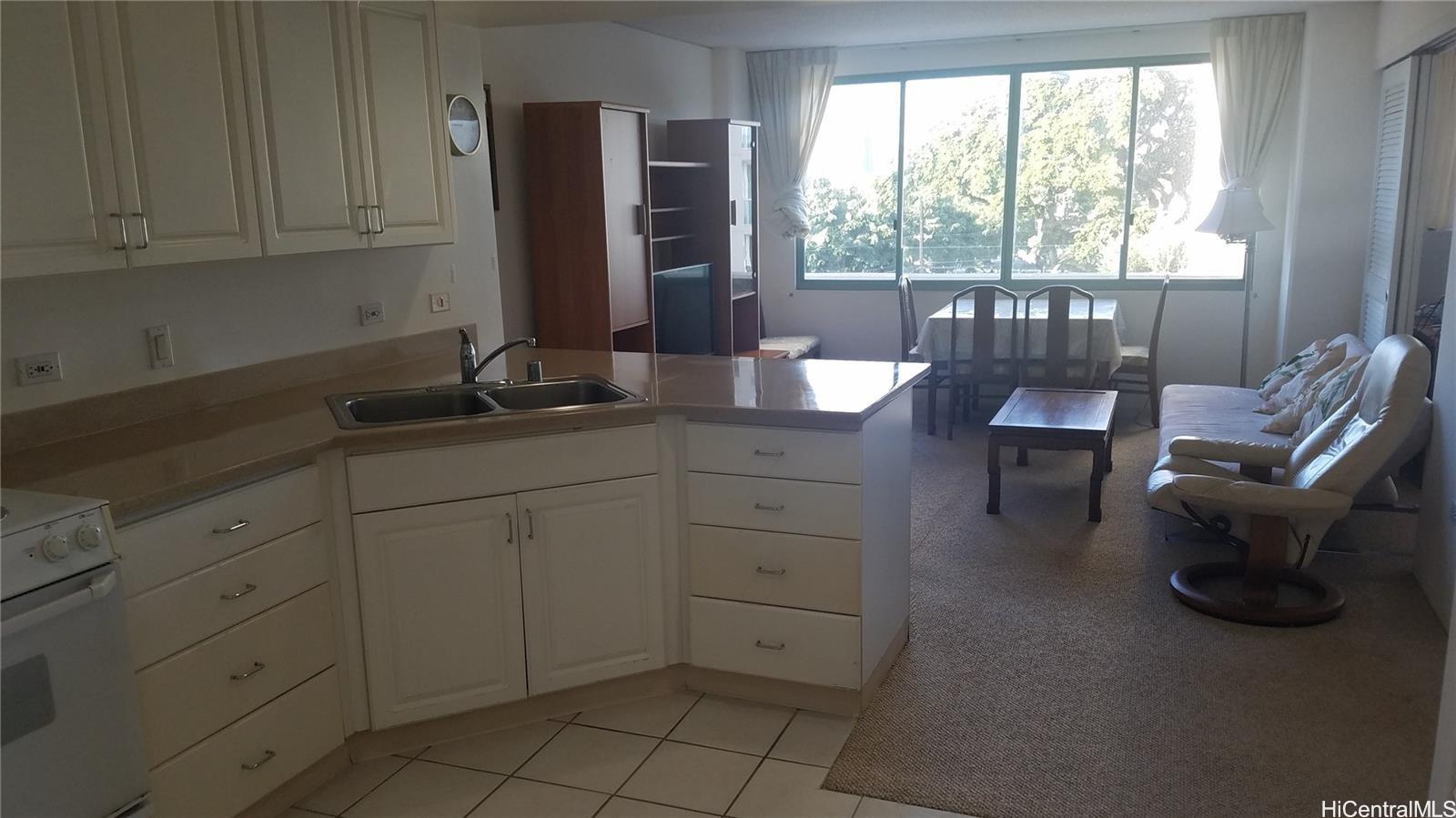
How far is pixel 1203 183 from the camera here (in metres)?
6.86

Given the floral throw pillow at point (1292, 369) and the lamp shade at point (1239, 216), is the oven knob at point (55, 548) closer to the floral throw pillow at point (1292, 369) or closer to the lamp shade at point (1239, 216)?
the floral throw pillow at point (1292, 369)

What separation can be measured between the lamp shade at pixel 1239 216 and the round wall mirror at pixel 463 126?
4498mm

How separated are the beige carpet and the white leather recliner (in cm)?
12

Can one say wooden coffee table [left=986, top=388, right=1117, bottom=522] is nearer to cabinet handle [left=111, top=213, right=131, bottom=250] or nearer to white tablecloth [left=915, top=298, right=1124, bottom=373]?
white tablecloth [left=915, top=298, right=1124, bottom=373]

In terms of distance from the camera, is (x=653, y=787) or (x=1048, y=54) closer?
(x=653, y=787)

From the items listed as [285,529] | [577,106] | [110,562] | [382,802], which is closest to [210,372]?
[285,529]

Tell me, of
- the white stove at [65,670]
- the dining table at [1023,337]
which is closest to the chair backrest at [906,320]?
the dining table at [1023,337]

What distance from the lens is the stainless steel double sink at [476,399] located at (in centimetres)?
297

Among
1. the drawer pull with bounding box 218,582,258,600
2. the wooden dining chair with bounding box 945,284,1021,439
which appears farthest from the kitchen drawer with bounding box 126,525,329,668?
the wooden dining chair with bounding box 945,284,1021,439

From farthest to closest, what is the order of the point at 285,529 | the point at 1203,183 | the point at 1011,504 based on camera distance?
the point at 1203,183 → the point at 1011,504 → the point at 285,529

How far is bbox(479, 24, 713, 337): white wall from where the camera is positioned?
5082 millimetres

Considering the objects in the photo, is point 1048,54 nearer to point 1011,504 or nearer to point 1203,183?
point 1203,183

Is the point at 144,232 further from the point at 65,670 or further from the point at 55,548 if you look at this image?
the point at 65,670

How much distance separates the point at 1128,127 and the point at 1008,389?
76.3 inches
